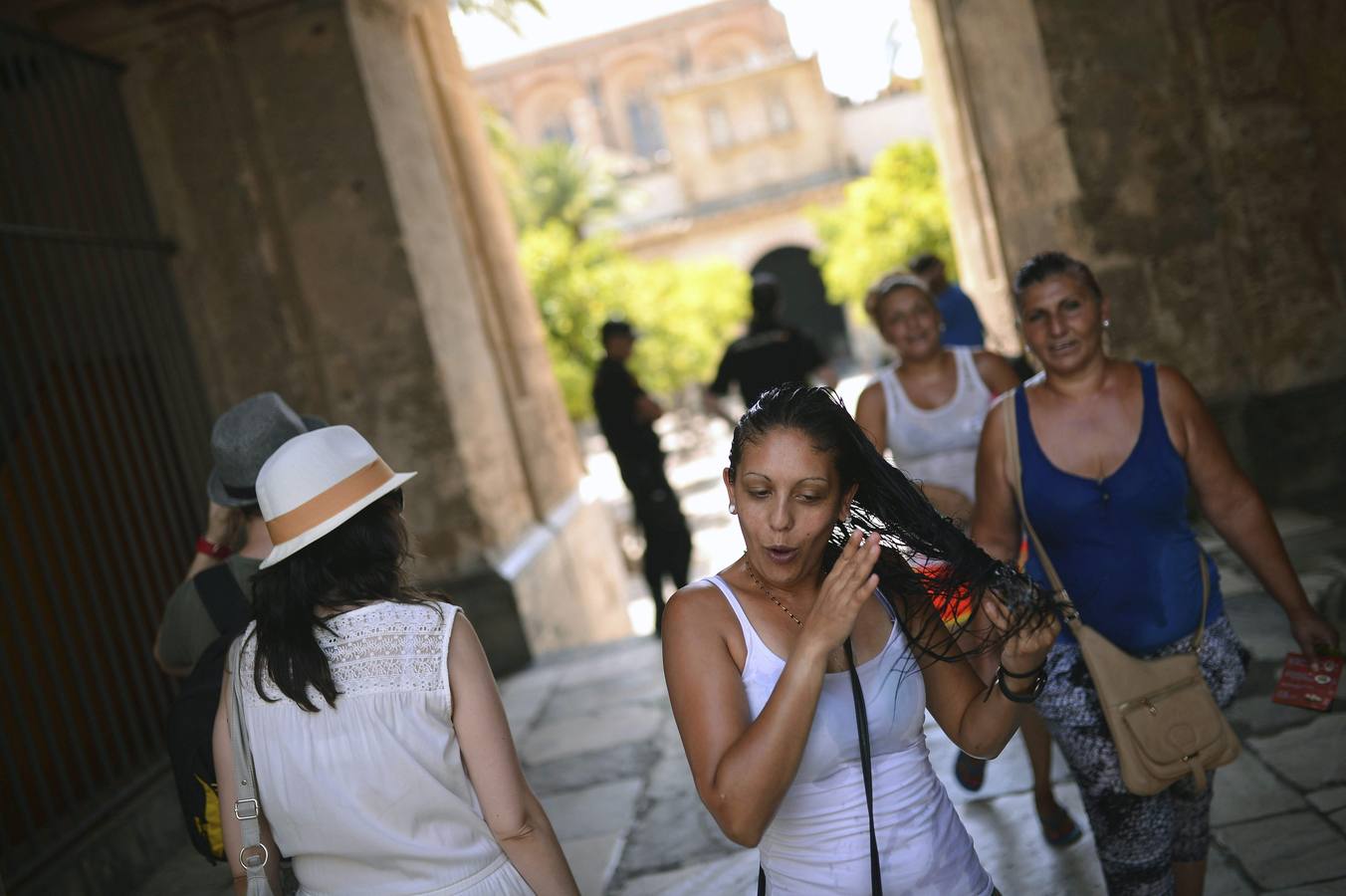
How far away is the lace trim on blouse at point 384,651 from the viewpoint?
2131mm

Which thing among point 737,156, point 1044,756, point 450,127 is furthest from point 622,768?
point 737,156

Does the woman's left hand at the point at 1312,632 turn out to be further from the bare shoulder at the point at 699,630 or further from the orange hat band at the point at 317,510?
the orange hat band at the point at 317,510

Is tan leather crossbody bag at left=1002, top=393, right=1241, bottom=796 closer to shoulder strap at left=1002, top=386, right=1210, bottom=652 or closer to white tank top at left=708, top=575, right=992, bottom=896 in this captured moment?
shoulder strap at left=1002, top=386, right=1210, bottom=652

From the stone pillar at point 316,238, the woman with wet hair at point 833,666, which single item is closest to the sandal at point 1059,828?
the woman with wet hair at point 833,666

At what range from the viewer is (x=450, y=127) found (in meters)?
8.91

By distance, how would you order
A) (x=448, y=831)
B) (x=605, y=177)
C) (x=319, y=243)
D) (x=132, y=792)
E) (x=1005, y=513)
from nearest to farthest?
(x=448, y=831)
(x=1005, y=513)
(x=132, y=792)
(x=319, y=243)
(x=605, y=177)

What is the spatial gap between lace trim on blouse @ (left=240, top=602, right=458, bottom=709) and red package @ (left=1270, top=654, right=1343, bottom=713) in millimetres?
2022

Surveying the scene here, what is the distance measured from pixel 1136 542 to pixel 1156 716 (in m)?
0.46

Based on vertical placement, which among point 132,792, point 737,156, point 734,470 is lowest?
point 132,792

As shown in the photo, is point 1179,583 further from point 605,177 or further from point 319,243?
point 605,177

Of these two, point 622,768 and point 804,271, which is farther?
point 804,271

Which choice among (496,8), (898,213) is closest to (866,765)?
(496,8)

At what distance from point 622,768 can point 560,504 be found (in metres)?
4.47

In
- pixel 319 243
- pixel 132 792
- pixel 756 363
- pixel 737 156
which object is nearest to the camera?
pixel 132 792
